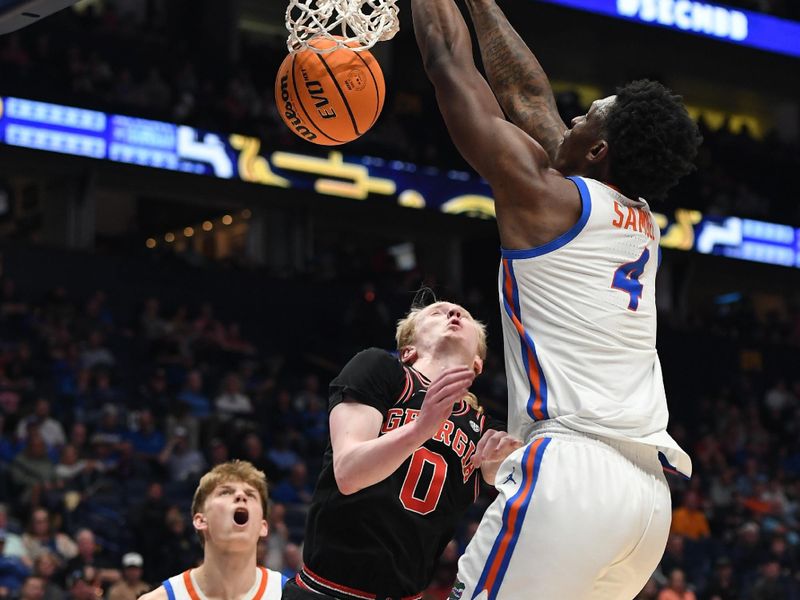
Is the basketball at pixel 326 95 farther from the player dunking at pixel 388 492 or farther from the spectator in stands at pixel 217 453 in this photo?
the spectator in stands at pixel 217 453

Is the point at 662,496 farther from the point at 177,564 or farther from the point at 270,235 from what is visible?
the point at 270,235

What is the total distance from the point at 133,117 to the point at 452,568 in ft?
29.3

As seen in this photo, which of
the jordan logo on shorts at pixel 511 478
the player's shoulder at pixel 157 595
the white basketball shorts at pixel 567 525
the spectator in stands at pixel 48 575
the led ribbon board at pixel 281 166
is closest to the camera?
the white basketball shorts at pixel 567 525

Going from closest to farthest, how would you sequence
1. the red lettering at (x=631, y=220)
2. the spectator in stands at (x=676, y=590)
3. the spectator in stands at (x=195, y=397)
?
the red lettering at (x=631, y=220) < the spectator in stands at (x=676, y=590) < the spectator in stands at (x=195, y=397)

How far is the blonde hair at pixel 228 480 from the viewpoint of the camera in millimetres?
5219

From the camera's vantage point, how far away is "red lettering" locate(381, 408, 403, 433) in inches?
165

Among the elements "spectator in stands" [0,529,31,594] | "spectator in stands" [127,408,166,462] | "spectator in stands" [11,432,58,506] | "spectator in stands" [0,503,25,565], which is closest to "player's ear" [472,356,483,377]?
"spectator in stands" [0,529,31,594]

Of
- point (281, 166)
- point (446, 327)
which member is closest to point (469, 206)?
point (281, 166)

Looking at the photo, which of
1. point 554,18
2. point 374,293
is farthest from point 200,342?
point 554,18

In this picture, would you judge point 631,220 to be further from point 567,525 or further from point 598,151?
point 567,525

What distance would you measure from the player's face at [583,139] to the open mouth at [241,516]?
201cm

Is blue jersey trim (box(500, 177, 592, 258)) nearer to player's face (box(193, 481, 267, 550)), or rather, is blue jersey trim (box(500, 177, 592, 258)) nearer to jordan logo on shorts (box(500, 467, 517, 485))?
jordan logo on shorts (box(500, 467, 517, 485))

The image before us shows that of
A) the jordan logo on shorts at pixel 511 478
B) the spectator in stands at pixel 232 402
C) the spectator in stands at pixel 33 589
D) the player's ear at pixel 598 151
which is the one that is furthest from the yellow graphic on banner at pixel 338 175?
the jordan logo on shorts at pixel 511 478

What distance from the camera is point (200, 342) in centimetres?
1670
